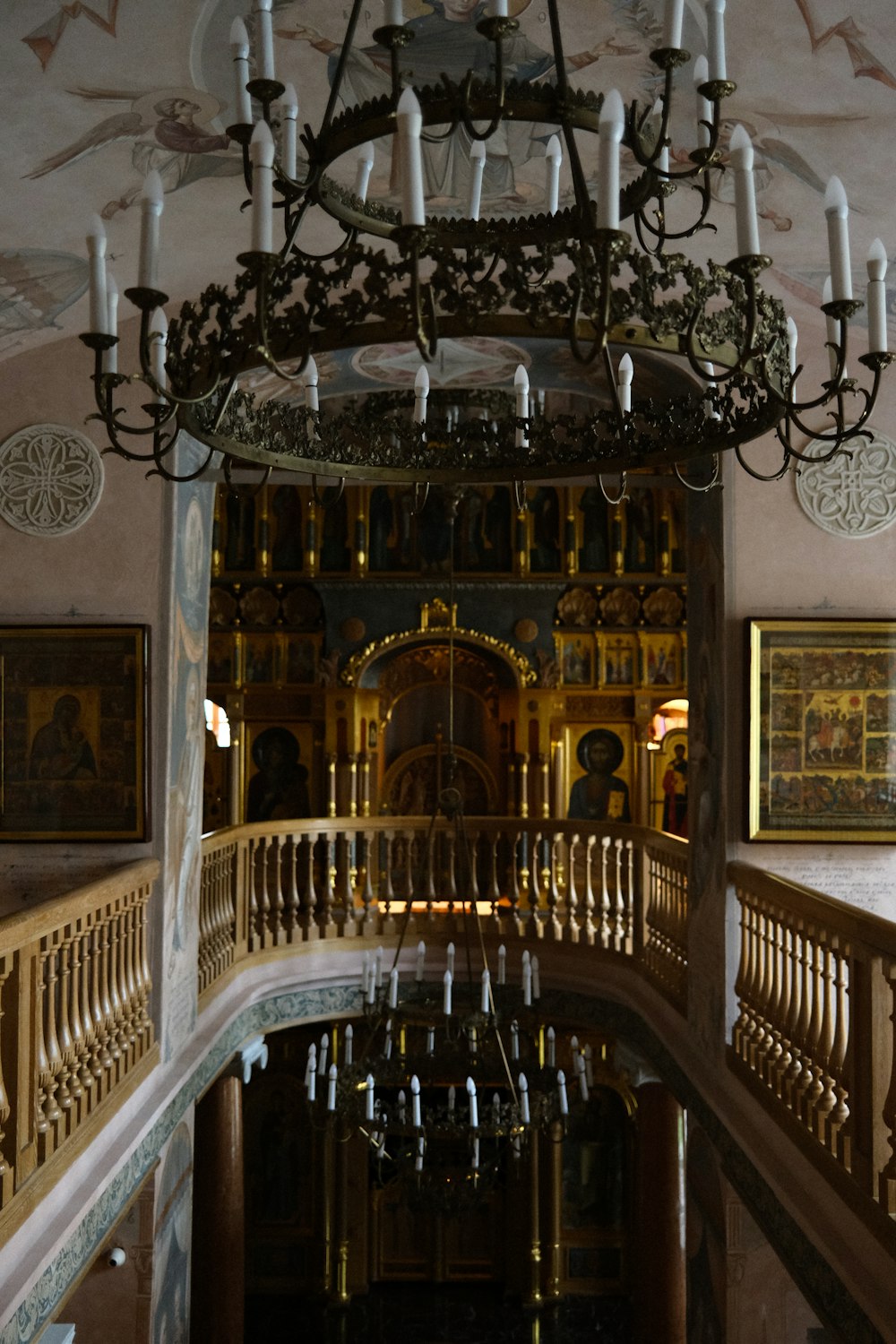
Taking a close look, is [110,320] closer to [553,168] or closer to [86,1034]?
[553,168]

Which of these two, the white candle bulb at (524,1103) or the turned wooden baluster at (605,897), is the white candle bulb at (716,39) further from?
the turned wooden baluster at (605,897)

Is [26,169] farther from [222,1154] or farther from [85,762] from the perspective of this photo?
[222,1154]

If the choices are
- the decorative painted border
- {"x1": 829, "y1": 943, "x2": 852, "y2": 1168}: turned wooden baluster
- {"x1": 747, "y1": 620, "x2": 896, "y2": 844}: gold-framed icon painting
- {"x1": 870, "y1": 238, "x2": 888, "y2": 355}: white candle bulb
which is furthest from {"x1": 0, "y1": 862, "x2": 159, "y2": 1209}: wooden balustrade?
{"x1": 747, "y1": 620, "x2": 896, "y2": 844}: gold-framed icon painting

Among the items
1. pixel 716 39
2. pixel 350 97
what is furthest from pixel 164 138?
pixel 716 39

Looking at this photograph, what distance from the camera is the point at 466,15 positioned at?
4.96 meters

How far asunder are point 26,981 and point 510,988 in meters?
6.14

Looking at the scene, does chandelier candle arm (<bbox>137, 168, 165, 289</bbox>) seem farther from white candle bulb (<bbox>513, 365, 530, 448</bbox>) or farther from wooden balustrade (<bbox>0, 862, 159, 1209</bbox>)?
wooden balustrade (<bbox>0, 862, 159, 1209</bbox>)

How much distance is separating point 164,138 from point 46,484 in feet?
8.86

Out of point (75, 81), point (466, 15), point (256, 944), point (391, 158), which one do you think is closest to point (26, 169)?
point (75, 81)

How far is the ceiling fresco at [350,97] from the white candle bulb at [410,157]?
2563 mm

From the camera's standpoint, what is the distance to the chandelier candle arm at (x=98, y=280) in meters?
3.42

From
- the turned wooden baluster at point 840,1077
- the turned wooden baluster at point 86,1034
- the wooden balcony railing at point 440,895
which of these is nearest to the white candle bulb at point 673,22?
the turned wooden baluster at point 840,1077

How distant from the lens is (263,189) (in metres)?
2.95

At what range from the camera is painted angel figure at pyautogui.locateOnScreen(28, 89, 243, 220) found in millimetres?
5625
